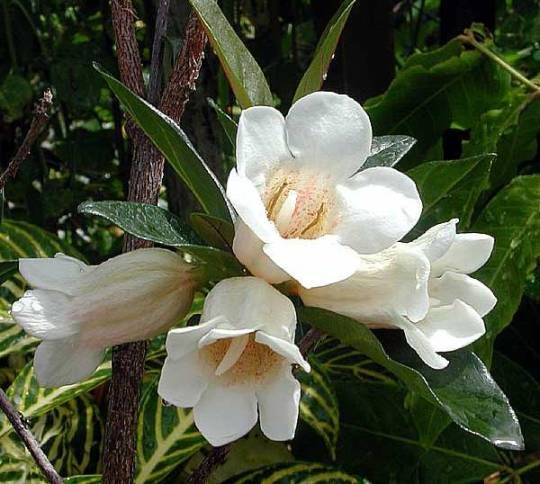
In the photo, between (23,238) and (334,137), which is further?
(23,238)

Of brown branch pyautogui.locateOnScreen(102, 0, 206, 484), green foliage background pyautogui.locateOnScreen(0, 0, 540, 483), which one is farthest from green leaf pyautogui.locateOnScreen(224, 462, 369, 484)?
brown branch pyautogui.locateOnScreen(102, 0, 206, 484)

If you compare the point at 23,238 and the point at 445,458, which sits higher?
the point at 23,238

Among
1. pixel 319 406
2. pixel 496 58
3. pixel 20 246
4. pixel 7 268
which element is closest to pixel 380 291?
pixel 7 268

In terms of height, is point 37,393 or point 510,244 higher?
point 510,244

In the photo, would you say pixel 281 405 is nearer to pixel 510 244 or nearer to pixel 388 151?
pixel 388 151

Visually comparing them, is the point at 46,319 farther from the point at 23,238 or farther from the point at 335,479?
the point at 23,238

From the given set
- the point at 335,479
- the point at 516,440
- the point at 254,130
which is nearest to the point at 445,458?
the point at 335,479
